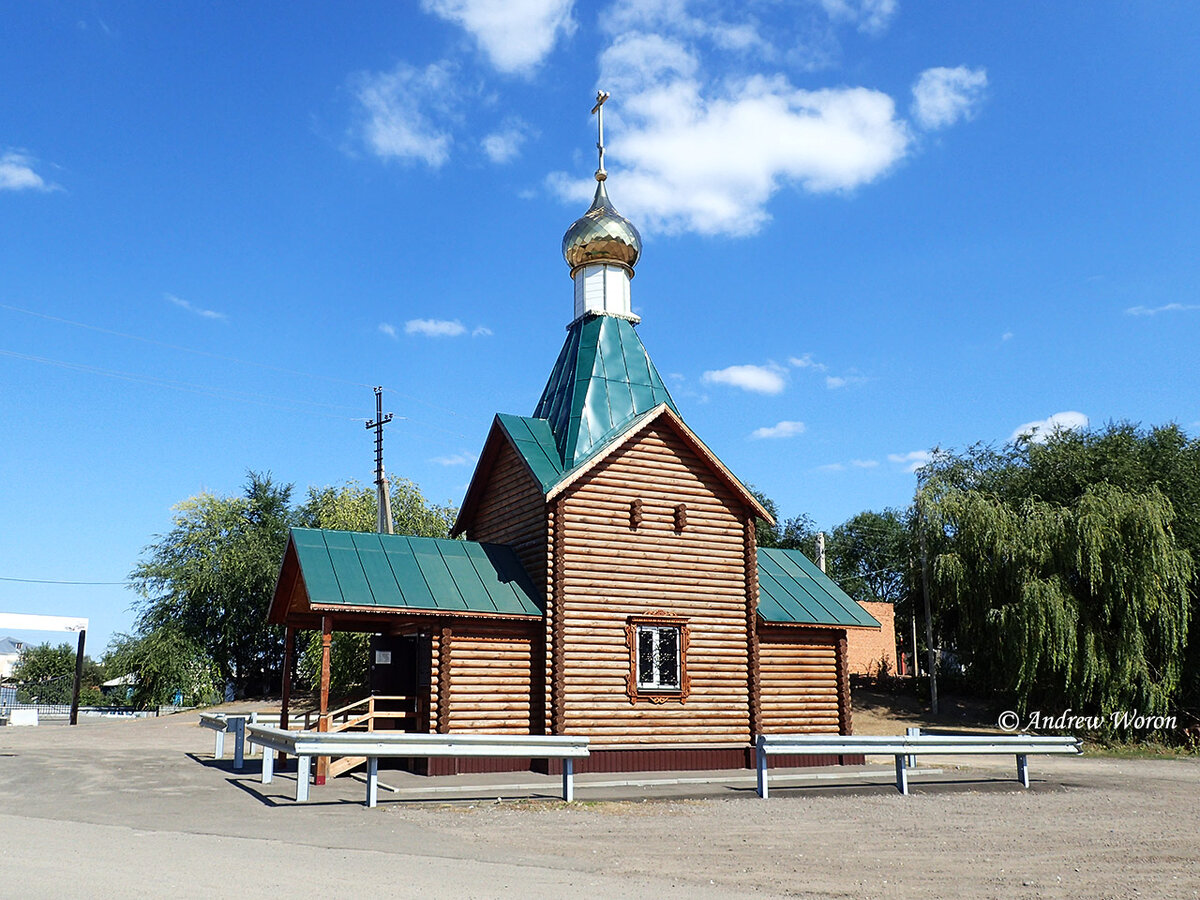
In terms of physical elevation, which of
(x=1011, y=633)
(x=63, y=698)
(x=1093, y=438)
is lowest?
(x=63, y=698)

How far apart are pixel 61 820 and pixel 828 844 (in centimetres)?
809

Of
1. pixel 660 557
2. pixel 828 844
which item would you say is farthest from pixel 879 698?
pixel 828 844

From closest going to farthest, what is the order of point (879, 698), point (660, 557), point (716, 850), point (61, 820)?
point (716, 850)
point (61, 820)
point (660, 557)
point (879, 698)

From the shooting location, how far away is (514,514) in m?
18.6

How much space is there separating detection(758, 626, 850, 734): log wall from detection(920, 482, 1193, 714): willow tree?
8532 mm

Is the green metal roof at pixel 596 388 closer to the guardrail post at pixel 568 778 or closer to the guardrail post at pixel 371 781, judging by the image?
the guardrail post at pixel 568 778

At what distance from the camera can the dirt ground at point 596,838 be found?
733 centimetres

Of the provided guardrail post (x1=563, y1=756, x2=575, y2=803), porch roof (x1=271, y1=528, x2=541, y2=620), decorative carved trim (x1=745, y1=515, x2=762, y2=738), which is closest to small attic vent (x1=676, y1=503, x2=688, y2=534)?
decorative carved trim (x1=745, y1=515, x2=762, y2=738)

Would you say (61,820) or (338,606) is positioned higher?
Answer: (338,606)

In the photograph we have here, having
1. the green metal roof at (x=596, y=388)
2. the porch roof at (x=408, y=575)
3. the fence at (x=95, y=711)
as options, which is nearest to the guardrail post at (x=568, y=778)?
the porch roof at (x=408, y=575)

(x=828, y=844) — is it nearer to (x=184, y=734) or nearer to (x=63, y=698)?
(x=184, y=734)

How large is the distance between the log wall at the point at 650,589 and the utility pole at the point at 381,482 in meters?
12.3

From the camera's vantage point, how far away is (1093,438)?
32.1m

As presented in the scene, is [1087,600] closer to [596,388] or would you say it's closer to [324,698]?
[596,388]
